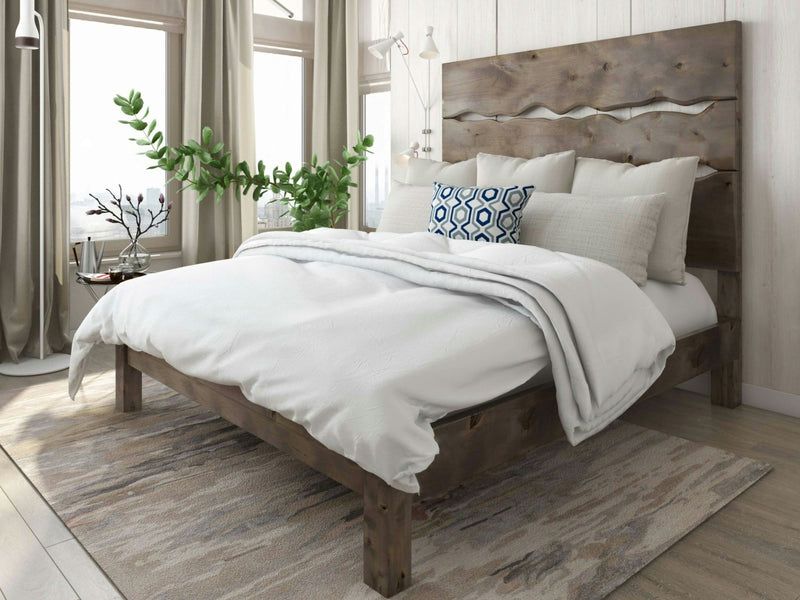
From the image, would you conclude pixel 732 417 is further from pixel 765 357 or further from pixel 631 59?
pixel 631 59

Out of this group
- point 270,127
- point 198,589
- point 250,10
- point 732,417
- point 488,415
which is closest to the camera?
point 198,589

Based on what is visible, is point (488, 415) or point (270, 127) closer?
point (488, 415)

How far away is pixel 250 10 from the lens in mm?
4621

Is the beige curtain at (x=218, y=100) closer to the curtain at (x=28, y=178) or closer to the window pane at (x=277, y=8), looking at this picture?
the window pane at (x=277, y=8)

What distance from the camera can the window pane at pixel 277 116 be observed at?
16.5 feet

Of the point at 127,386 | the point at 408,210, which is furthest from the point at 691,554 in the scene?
the point at 127,386

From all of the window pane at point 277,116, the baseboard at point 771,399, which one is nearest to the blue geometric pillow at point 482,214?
the baseboard at point 771,399

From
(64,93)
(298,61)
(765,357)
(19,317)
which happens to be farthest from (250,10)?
(765,357)

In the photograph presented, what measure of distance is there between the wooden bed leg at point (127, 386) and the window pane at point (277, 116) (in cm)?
212

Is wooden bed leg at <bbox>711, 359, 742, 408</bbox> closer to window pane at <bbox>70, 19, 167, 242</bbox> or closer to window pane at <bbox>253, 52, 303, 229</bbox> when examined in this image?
window pane at <bbox>253, 52, 303, 229</bbox>

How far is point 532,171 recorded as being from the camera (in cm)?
344

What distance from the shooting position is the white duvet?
1779 millimetres

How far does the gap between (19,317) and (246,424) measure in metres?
2.22

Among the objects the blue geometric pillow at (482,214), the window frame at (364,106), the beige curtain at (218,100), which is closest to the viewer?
the blue geometric pillow at (482,214)
